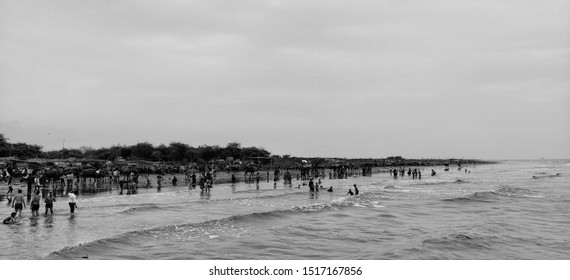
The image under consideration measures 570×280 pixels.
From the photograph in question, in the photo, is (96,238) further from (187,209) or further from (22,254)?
(187,209)

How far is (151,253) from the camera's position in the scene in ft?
53.0

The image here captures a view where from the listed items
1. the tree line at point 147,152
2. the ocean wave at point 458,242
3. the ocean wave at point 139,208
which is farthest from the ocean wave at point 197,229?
the tree line at point 147,152

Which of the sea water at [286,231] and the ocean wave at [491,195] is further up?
the ocean wave at [491,195]

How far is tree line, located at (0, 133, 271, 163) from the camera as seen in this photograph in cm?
8719

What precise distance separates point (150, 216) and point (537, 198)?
34.5m

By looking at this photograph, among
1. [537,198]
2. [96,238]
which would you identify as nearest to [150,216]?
[96,238]

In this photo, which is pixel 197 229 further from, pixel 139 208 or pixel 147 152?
pixel 147 152

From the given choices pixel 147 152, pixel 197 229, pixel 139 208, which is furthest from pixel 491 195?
pixel 147 152

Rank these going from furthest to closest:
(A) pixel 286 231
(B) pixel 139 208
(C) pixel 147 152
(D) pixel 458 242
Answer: (C) pixel 147 152
(B) pixel 139 208
(A) pixel 286 231
(D) pixel 458 242

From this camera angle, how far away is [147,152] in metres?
103

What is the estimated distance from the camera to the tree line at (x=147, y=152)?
8719 centimetres

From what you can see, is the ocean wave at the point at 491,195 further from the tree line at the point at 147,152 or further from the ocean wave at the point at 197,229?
the tree line at the point at 147,152
